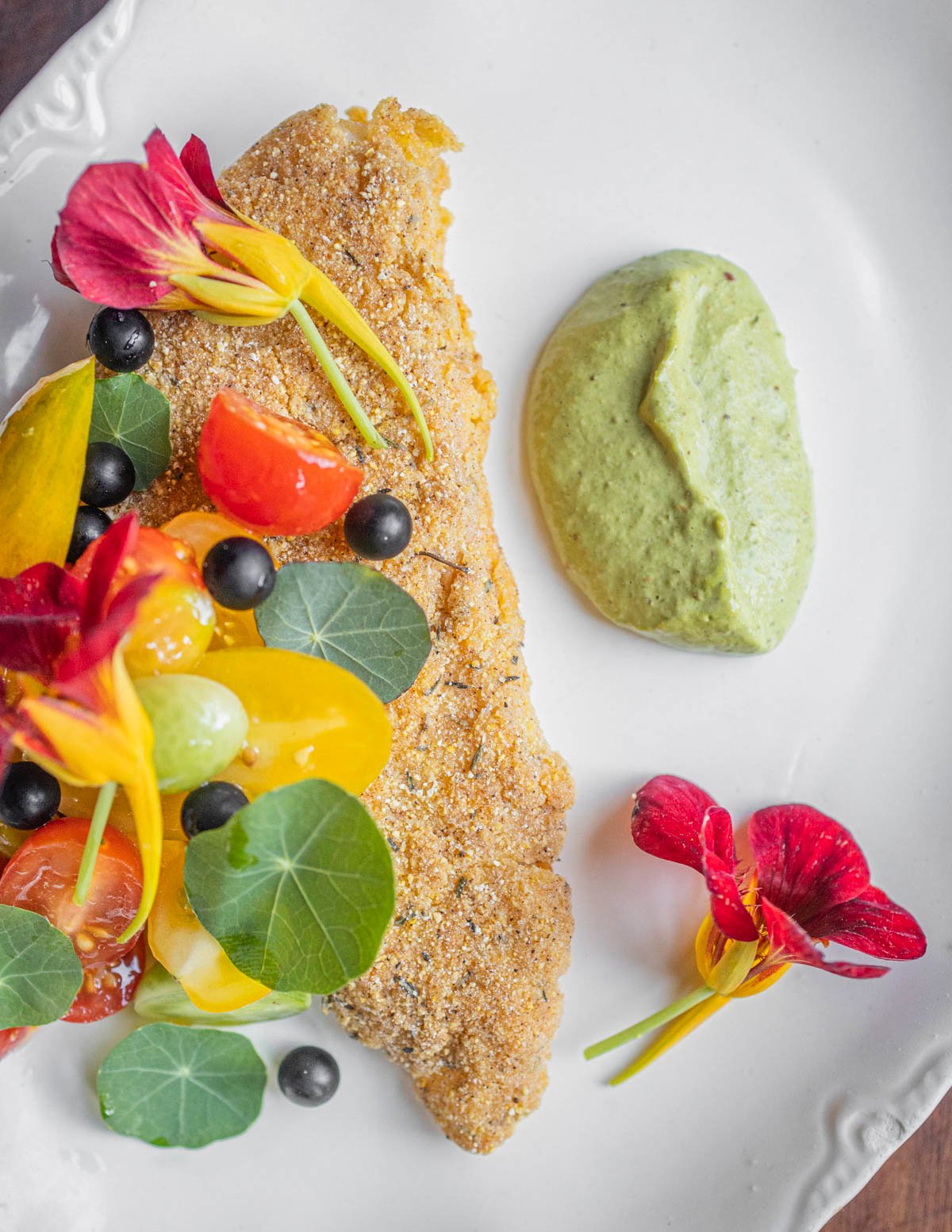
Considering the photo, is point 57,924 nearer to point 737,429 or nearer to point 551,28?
point 737,429

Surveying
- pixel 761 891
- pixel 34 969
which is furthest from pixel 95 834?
pixel 761 891

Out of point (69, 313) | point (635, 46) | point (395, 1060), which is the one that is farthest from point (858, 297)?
point (395, 1060)

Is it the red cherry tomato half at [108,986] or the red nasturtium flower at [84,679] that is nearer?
the red nasturtium flower at [84,679]

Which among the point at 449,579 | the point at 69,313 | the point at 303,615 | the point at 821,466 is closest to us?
the point at 303,615

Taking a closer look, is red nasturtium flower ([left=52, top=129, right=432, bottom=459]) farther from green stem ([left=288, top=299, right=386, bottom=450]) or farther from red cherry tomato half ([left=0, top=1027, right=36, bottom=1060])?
red cherry tomato half ([left=0, top=1027, right=36, bottom=1060])

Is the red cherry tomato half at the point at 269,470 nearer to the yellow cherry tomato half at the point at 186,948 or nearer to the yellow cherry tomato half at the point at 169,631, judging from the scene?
the yellow cherry tomato half at the point at 169,631

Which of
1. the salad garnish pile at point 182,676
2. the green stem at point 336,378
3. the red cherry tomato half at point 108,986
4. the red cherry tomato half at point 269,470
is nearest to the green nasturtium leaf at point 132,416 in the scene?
the salad garnish pile at point 182,676

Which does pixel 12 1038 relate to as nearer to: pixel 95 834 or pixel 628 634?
pixel 95 834
